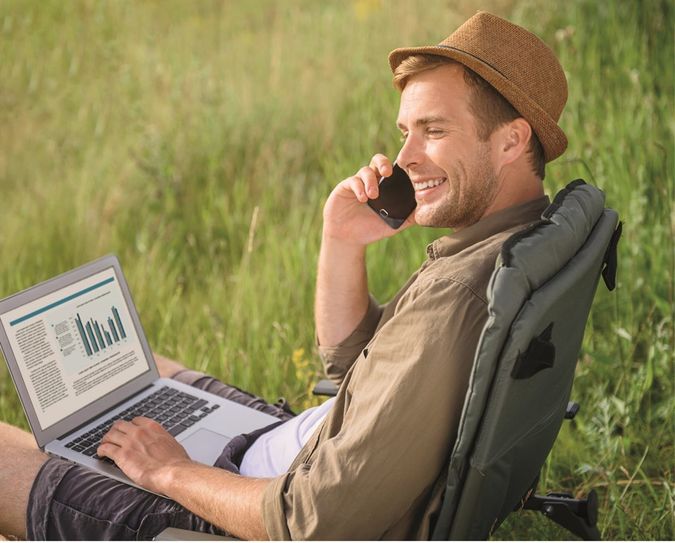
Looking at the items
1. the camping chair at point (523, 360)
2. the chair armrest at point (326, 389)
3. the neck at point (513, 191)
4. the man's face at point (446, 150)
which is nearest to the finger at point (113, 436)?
the camping chair at point (523, 360)

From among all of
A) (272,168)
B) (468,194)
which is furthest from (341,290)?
(272,168)

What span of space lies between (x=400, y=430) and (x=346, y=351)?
3.09ft

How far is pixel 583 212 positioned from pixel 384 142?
10.2ft

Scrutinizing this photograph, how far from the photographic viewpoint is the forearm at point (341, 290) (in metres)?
3.05

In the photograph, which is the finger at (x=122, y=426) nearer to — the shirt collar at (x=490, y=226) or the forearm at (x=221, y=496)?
the forearm at (x=221, y=496)

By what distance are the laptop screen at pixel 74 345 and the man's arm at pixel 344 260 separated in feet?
1.90

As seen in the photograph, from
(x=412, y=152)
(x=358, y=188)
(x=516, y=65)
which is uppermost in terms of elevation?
(x=516, y=65)

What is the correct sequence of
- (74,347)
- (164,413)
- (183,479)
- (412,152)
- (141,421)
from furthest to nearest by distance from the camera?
1. (164,413)
2. (74,347)
3. (141,421)
4. (412,152)
5. (183,479)

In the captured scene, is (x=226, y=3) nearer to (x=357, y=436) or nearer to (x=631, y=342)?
(x=631, y=342)

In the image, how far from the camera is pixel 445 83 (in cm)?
250

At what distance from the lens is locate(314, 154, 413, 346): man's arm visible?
303 cm

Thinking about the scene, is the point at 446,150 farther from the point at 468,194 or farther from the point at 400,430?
the point at 400,430

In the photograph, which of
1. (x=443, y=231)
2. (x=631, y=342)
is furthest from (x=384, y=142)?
(x=631, y=342)

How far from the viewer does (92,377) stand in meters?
2.89
